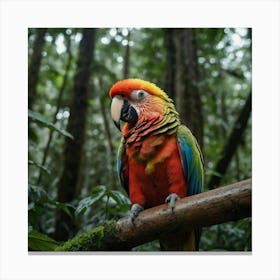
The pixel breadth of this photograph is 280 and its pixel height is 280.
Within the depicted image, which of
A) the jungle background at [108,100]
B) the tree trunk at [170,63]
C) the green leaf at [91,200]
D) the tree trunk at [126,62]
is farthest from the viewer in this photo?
the tree trunk at [170,63]

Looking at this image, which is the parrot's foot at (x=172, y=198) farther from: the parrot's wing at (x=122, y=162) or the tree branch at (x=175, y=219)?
the parrot's wing at (x=122, y=162)

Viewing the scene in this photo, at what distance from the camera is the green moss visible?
→ 7.54 feet

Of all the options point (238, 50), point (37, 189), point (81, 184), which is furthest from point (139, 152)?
point (81, 184)

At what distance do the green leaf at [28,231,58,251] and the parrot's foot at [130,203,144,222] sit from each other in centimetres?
55

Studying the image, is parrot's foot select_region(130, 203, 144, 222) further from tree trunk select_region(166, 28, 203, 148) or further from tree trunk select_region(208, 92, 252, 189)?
tree trunk select_region(208, 92, 252, 189)

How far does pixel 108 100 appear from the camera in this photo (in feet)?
13.1

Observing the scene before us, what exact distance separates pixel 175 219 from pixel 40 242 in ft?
3.12

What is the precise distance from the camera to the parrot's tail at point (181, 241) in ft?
8.02

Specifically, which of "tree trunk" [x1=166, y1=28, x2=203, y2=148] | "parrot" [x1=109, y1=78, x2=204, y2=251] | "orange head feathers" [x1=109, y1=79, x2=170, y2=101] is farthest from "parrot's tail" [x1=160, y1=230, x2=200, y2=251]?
"tree trunk" [x1=166, y1=28, x2=203, y2=148]

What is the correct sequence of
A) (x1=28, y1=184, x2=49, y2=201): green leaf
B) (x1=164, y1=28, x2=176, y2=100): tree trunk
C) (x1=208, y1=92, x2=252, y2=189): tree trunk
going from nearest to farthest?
(x1=28, y1=184, x2=49, y2=201): green leaf → (x1=208, y1=92, x2=252, y2=189): tree trunk → (x1=164, y1=28, x2=176, y2=100): tree trunk
